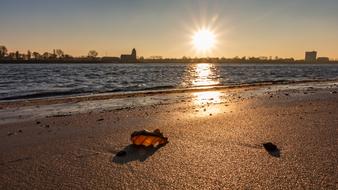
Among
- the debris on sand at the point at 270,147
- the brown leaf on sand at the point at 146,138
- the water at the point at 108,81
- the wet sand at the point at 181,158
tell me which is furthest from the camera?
the water at the point at 108,81

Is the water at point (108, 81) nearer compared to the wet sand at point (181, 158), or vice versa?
the wet sand at point (181, 158)

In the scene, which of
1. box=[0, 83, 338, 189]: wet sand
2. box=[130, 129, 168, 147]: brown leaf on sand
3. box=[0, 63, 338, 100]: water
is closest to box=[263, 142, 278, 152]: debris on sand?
box=[0, 83, 338, 189]: wet sand

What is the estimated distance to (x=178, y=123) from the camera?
27.1ft

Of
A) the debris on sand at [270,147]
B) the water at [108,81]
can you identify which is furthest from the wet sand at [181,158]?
the water at [108,81]

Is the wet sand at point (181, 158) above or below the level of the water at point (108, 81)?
above

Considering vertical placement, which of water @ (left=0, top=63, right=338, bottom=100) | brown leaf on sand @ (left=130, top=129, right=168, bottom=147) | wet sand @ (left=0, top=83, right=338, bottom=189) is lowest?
water @ (left=0, top=63, right=338, bottom=100)

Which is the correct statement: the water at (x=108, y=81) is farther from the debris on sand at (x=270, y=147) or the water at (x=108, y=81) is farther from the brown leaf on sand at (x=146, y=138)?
the debris on sand at (x=270, y=147)

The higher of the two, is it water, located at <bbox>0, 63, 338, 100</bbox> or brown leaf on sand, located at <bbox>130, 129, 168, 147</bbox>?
brown leaf on sand, located at <bbox>130, 129, 168, 147</bbox>

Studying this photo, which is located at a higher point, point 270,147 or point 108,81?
point 270,147

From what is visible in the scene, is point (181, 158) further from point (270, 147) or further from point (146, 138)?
point (270, 147)

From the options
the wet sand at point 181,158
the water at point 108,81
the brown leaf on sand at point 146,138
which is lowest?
the water at point 108,81

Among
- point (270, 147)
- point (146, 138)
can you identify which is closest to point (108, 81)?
point (146, 138)

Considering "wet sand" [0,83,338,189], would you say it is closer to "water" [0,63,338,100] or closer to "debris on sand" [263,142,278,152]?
"debris on sand" [263,142,278,152]

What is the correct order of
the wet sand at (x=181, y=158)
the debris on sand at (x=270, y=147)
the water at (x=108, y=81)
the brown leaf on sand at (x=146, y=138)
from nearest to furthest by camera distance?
the wet sand at (x=181, y=158)
the debris on sand at (x=270, y=147)
the brown leaf on sand at (x=146, y=138)
the water at (x=108, y=81)
